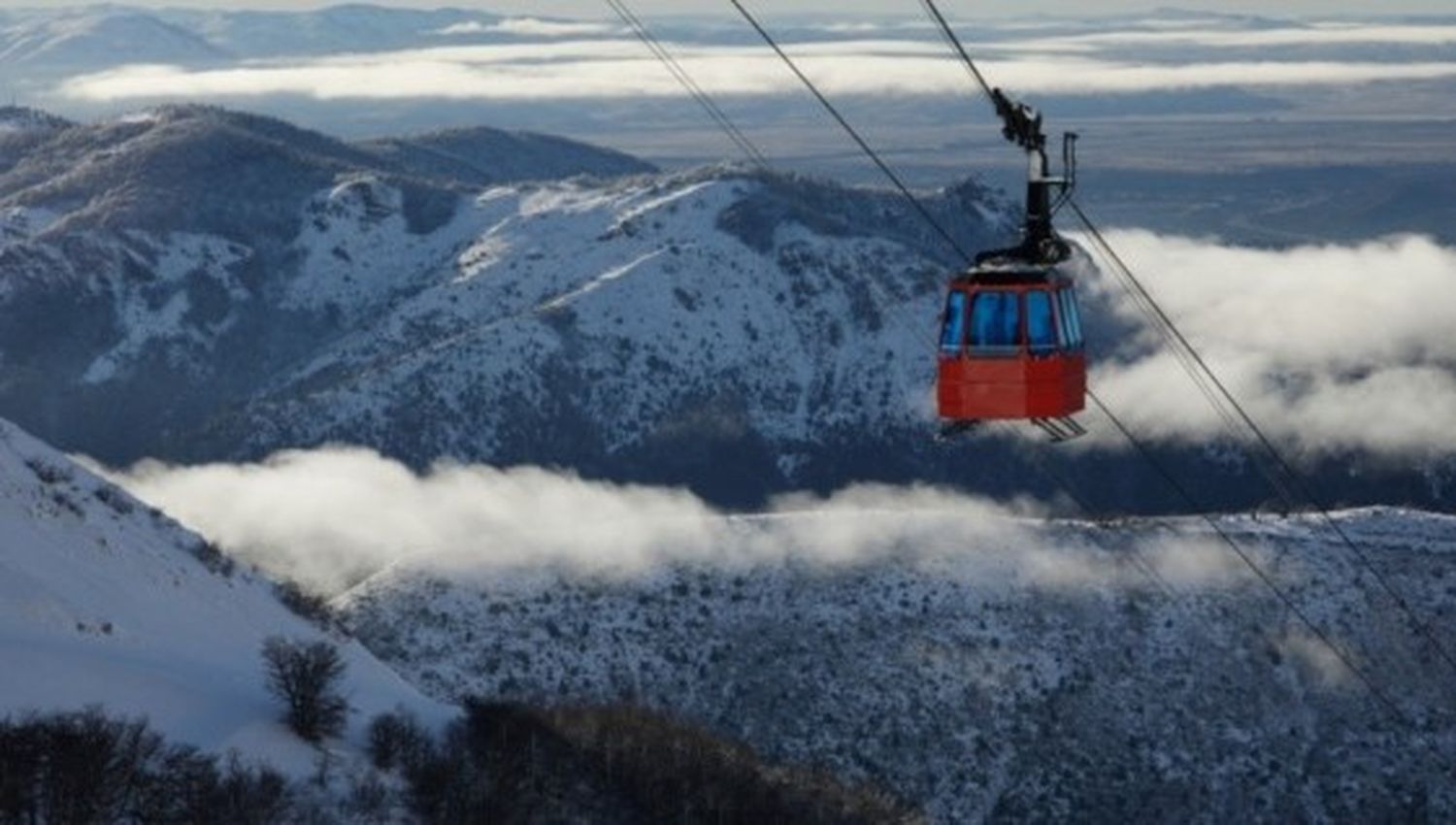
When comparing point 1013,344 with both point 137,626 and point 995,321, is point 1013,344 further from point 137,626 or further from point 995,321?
point 137,626

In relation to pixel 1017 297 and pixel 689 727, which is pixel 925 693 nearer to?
pixel 689 727

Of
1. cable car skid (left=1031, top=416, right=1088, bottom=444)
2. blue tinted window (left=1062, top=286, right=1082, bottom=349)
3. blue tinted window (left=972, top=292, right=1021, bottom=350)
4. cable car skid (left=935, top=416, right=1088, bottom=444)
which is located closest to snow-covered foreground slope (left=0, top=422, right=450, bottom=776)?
cable car skid (left=935, top=416, right=1088, bottom=444)

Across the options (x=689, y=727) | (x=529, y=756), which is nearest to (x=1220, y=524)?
(x=689, y=727)

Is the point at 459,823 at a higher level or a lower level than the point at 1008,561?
higher

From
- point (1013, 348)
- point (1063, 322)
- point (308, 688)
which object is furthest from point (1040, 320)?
point (308, 688)

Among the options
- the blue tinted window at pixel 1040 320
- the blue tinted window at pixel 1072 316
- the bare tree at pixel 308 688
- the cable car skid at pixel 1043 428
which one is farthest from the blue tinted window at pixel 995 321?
the bare tree at pixel 308 688
